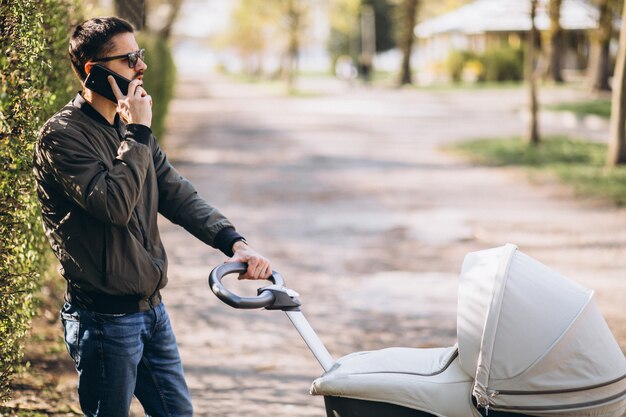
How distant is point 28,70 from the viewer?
3.84 m

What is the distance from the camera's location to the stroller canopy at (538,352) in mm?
2863

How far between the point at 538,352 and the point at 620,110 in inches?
517

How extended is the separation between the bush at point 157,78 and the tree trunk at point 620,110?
24.4 ft

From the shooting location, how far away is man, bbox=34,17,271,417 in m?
2.95

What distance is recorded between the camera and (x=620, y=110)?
15.1m

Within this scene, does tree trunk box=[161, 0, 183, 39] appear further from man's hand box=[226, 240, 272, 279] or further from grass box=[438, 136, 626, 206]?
man's hand box=[226, 240, 272, 279]

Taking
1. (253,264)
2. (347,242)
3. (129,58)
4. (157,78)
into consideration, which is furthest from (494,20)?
(129,58)

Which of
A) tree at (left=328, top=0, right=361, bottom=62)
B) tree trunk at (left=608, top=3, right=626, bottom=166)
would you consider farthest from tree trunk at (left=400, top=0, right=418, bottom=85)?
tree trunk at (left=608, top=3, right=626, bottom=166)

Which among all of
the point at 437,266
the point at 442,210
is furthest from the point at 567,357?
the point at 442,210

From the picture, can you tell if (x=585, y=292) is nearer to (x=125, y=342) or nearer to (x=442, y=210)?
(x=125, y=342)

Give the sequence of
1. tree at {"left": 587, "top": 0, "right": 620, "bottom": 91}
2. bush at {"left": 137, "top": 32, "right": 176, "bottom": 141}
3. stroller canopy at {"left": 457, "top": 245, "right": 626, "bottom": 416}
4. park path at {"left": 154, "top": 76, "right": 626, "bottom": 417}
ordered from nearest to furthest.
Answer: stroller canopy at {"left": 457, "top": 245, "right": 626, "bottom": 416} < park path at {"left": 154, "top": 76, "right": 626, "bottom": 417} < bush at {"left": 137, "top": 32, "right": 176, "bottom": 141} < tree at {"left": 587, "top": 0, "right": 620, "bottom": 91}

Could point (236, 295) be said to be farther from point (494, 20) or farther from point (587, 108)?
point (494, 20)

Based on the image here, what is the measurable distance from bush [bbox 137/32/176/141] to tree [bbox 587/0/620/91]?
1278cm

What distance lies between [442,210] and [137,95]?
9546 mm
